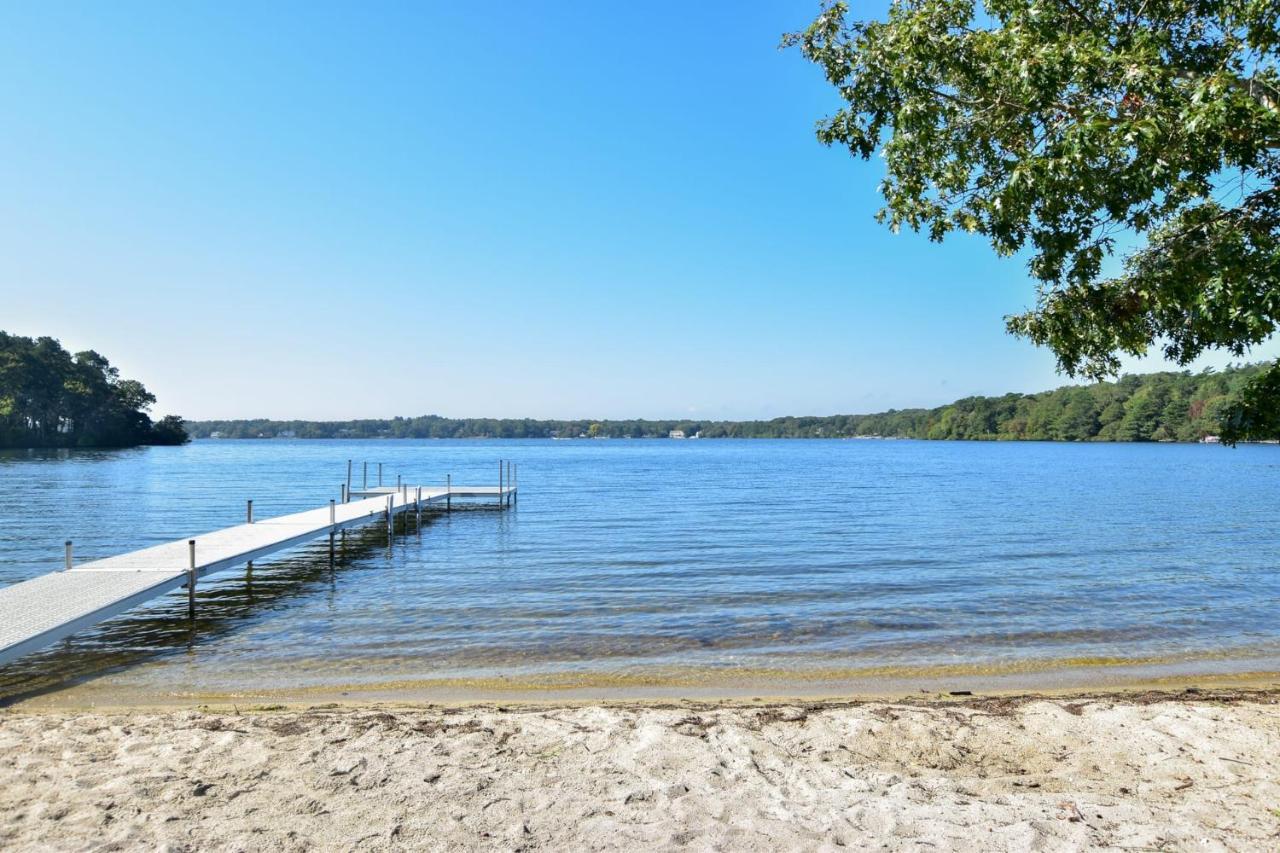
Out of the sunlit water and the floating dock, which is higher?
the floating dock

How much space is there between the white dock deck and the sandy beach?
2071 mm

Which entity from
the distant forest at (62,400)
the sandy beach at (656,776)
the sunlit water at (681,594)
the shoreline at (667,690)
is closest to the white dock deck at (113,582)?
the sunlit water at (681,594)

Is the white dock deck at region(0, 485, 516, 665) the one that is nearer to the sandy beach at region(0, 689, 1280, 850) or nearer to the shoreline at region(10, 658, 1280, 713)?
the shoreline at region(10, 658, 1280, 713)

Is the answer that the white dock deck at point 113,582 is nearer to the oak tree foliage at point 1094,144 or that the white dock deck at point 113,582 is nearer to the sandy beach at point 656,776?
the sandy beach at point 656,776

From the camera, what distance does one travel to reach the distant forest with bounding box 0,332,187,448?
9419cm

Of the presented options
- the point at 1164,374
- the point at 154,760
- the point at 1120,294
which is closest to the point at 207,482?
the point at 154,760

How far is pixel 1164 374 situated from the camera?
146 metres

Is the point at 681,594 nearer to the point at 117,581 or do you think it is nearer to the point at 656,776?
the point at 656,776

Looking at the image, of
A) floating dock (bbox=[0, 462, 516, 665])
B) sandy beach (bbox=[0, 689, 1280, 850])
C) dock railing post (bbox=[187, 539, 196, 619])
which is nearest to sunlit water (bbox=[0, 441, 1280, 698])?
dock railing post (bbox=[187, 539, 196, 619])

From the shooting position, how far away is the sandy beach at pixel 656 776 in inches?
190

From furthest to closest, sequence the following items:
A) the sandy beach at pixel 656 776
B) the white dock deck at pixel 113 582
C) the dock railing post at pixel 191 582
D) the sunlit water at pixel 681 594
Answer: the dock railing post at pixel 191 582, the sunlit water at pixel 681 594, the white dock deck at pixel 113 582, the sandy beach at pixel 656 776

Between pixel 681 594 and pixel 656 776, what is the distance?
8588mm

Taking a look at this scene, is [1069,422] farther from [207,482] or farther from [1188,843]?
[1188,843]

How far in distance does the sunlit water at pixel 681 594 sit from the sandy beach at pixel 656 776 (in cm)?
235
